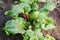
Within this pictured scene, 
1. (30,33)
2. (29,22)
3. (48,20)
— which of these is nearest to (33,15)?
(29,22)

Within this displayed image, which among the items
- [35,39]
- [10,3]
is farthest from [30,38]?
[10,3]

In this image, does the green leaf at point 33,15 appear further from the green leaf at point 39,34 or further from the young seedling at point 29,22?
the green leaf at point 39,34

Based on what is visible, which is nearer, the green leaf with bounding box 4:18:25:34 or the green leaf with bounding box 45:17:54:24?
the green leaf with bounding box 4:18:25:34

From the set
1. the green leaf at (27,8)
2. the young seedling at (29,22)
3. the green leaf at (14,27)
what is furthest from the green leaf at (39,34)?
the green leaf at (27,8)

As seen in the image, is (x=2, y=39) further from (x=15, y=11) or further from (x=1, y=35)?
(x=15, y=11)

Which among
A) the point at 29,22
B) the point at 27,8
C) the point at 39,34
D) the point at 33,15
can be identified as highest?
the point at 27,8

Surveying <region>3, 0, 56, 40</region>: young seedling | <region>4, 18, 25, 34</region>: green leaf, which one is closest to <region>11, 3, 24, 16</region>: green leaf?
<region>3, 0, 56, 40</region>: young seedling

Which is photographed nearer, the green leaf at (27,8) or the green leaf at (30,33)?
the green leaf at (30,33)

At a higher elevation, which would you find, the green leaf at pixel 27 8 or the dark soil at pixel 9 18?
the green leaf at pixel 27 8

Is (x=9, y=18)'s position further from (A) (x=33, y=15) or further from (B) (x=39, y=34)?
(B) (x=39, y=34)

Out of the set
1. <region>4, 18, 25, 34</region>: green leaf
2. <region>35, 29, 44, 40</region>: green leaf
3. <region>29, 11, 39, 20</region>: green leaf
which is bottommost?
<region>35, 29, 44, 40</region>: green leaf

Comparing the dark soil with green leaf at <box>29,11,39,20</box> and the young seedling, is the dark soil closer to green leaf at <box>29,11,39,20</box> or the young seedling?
the young seedling

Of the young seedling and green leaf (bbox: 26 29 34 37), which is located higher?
the young seedling
